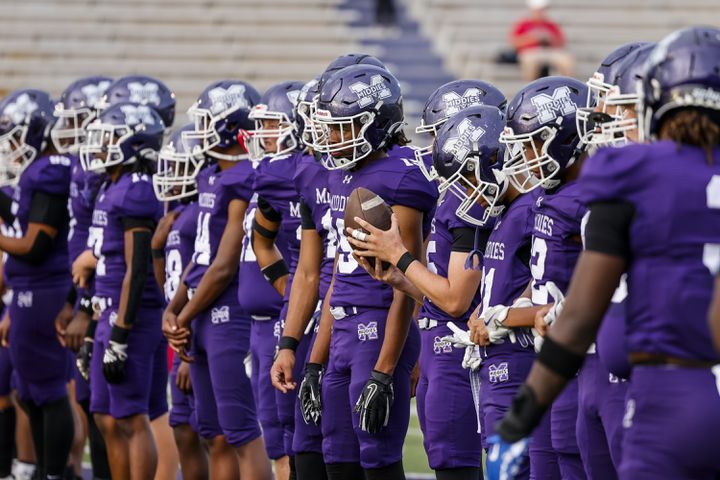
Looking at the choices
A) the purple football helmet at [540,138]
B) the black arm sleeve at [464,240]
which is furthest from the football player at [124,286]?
the purple football helmet at [540,138]

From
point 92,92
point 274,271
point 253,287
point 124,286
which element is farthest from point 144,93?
point 274,271

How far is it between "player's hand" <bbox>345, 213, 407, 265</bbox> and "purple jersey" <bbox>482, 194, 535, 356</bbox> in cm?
33

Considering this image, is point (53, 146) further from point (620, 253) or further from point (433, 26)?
point (433, 26)

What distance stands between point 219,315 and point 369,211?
6.25ft

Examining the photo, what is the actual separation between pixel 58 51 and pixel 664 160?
14.4 metres

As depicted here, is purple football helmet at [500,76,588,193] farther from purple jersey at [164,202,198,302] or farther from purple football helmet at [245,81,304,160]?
purple jersey at [164,202,198,302]

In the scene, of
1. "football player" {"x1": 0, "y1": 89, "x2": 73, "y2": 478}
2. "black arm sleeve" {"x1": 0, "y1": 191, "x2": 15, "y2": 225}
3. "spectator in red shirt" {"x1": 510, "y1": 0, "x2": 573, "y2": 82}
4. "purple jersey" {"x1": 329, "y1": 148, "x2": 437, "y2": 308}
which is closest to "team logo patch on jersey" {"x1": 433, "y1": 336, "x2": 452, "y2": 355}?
"purple jersey" {"x1": 329, "y1": 148, "x2": 437, "y2": 308}

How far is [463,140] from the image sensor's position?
15.4 feet

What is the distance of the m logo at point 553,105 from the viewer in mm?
4359

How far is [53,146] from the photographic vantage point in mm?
7641

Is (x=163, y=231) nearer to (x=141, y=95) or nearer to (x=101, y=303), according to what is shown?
(x=101, y=303)

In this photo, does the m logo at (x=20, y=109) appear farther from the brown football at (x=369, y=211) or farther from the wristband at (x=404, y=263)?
the wristband at (x=404, y=263)

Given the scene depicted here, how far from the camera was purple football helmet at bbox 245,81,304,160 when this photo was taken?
19.8ft

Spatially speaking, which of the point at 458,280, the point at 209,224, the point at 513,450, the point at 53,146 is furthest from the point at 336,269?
the point at 53,146
